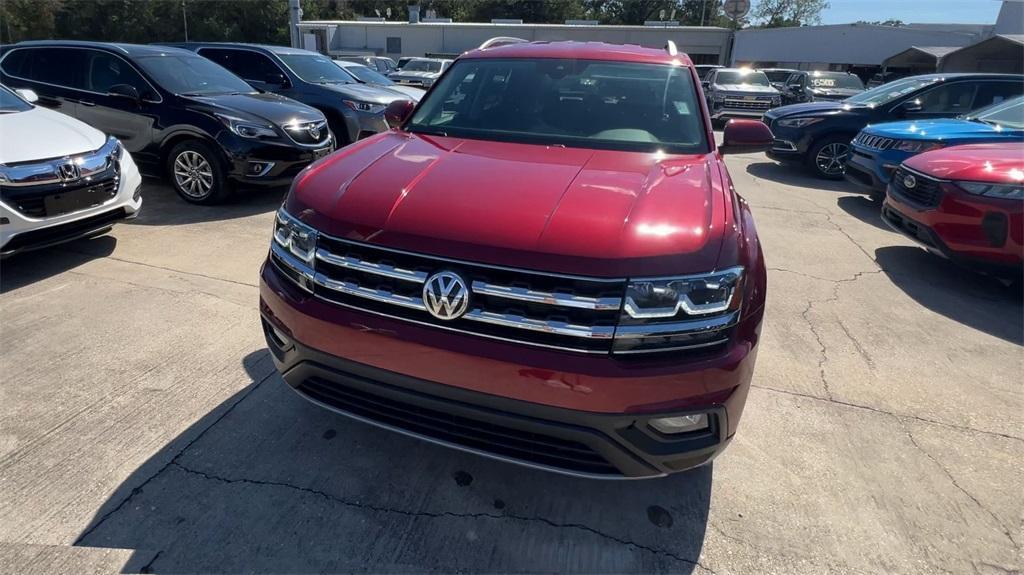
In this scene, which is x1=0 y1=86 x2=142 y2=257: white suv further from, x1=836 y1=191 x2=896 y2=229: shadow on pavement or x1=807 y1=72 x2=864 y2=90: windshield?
x1=807 y1=72 x2=864 y2=90: windshield

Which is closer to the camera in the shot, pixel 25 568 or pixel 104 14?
pixel 25 568

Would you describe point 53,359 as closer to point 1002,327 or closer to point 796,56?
point 1002,327

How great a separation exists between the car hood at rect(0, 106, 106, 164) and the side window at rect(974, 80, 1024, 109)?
11.4 metres

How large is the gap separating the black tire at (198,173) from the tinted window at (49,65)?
156cm

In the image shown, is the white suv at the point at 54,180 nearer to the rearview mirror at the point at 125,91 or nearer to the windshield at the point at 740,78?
the rearview mirror at the point at 125,91

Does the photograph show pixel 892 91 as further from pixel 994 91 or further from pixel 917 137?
pixel 917 137

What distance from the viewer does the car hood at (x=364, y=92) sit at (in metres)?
8.71

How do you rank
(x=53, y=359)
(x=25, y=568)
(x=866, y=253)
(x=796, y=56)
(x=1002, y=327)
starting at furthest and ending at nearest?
1. (x=796, y=56)
2. (x=866, y=253)
3. (x=1002, y=327)
4. (x=53, y=359)
5. (x=25, y=568)

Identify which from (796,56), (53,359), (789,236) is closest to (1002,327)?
(789,236)

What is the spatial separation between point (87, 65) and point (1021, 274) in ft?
30.6

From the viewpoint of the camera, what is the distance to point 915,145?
6.96 m

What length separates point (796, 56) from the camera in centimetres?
3362

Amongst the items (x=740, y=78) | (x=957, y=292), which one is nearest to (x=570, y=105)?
(x=957, y=292)

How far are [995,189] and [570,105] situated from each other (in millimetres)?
3719
